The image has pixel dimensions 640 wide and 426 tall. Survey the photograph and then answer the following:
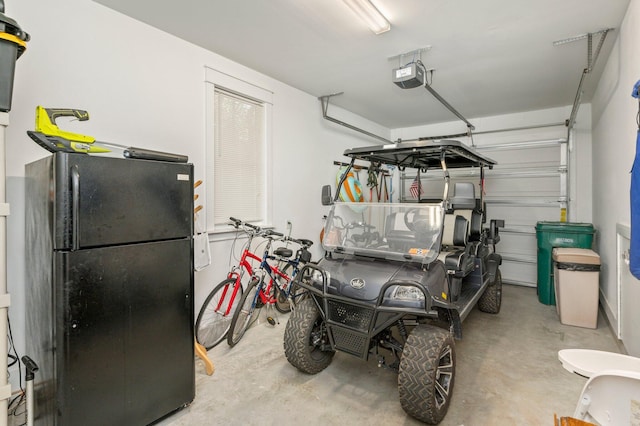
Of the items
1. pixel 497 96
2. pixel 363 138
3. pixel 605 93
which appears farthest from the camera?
pixel 363 138

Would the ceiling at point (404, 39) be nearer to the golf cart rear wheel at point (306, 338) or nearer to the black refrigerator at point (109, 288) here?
the black refrigerator at point (109, 288)

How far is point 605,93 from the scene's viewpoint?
3.81m

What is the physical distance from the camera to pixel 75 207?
5.63 feet

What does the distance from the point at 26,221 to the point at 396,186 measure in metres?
6.21

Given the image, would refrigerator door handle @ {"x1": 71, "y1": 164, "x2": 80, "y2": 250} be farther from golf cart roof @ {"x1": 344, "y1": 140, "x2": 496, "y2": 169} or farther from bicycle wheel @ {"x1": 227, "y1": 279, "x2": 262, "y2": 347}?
golf cart roof @ {"x1": 344, "y1": 140, "x2": 496, "y2": 169}

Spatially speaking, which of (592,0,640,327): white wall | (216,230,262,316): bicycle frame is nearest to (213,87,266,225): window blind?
(216,230,262,316): bicycle frame

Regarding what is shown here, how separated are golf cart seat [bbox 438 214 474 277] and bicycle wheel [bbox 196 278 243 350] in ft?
7.41

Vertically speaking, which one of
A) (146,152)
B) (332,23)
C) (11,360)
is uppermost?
(332,23)

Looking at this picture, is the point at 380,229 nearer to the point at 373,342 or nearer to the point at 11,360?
the point at 373,342

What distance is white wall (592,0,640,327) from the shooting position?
263 cm

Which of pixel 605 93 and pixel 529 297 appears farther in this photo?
pixel 529 297

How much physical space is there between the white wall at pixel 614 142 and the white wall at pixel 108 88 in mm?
3632

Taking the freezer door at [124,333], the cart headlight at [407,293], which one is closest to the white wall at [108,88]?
the freezer door at [124,333]

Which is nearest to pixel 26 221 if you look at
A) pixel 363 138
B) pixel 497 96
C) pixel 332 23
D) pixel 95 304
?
pixel 95 304
